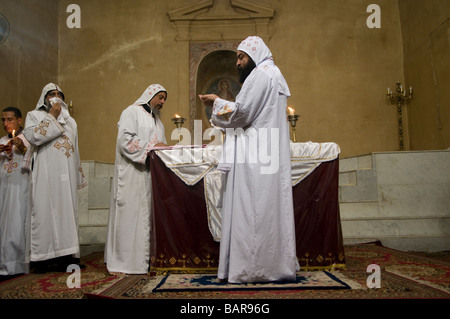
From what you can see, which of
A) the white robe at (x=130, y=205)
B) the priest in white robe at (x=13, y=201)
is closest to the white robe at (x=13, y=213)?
the priest in white robe at (x=13, y=201)

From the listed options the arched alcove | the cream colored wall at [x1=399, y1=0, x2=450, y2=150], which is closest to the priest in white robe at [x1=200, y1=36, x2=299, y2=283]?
the cream colored wall at [x1=399, y1=0, x2=450, y2=150]

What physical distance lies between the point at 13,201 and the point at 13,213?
126 millimetres

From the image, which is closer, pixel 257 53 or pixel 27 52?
pixel 257 53

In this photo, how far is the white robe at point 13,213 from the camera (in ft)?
12.6

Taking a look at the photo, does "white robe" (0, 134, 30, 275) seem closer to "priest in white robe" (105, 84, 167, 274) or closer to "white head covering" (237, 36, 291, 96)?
"priest in white robe" (105, 84, 167, 274)

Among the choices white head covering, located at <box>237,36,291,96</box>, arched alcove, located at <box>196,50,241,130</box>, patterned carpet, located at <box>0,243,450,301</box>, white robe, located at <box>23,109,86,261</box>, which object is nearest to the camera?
patterned carpet, located at <box>0,243,450,301</box>

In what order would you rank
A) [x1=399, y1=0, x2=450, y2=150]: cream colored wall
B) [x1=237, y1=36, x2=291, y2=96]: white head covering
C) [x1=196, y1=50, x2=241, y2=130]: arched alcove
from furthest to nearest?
[x1=196, y1=50, x2=241, y2=130]: arched alcove → [x1=399, y1=0, x2=450, y2=150]: cream colored wall → [x1=237, y1=36, x2=291, y2=96]: white head covering

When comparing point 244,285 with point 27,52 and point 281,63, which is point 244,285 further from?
point 27,52

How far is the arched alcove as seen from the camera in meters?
9.12

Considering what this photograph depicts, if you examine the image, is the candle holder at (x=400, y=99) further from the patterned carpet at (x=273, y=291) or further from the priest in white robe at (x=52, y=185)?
the priest in white robe at (x=52, y=185)

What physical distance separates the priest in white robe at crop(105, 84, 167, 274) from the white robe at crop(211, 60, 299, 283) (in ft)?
3.11

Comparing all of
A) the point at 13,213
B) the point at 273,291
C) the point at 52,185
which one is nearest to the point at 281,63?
the point at 52,185

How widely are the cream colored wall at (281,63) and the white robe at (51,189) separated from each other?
467 centimetres

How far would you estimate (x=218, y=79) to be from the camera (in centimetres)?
949
